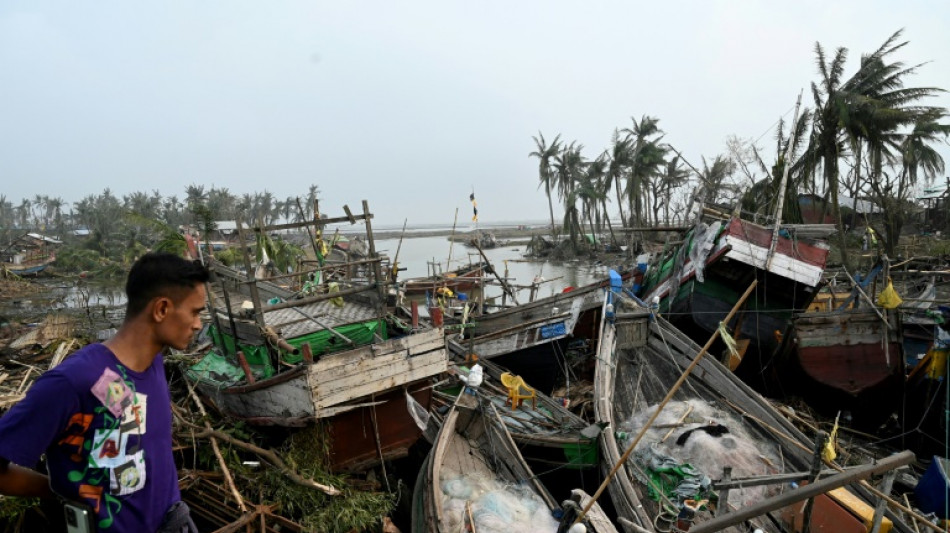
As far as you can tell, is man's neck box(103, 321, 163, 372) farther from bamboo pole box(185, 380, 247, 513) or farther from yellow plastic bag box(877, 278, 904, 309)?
yellow plastic bag box(877, 278, 904, 309)

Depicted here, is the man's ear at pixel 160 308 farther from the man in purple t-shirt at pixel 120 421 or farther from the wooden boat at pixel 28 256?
the wooden boat at pixel 28 256

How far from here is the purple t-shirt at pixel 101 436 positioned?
162 cm

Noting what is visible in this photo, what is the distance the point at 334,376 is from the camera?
555 cm

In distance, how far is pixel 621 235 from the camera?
5762 centimetres

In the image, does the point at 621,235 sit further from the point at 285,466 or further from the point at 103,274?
the point at 285,466

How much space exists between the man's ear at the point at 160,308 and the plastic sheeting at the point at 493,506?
3.42 metres

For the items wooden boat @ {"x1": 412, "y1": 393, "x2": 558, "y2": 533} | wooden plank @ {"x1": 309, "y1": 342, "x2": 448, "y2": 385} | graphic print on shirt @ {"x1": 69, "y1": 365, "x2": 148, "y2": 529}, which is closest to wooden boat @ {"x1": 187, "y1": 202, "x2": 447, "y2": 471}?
wooden plank @ {"x1": 309, "y1": 342, "x2": 448, "y2": 385}

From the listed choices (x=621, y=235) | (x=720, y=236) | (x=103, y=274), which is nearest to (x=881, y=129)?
(x=720, y=236)

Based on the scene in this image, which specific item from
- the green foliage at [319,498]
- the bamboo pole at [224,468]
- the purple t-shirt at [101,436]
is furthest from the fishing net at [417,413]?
the purple t-shirt at [101,436]

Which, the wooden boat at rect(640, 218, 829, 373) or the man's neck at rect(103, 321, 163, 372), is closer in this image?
the man's neck at rect(103, 321, 163, 372)

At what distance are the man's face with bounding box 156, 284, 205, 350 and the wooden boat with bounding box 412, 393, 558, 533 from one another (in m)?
3.21

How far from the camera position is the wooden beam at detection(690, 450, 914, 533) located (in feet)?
7.94

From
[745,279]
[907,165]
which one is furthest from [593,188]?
[745,279]

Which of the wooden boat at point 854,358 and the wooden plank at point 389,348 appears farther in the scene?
the wooden boat at point 854,358
